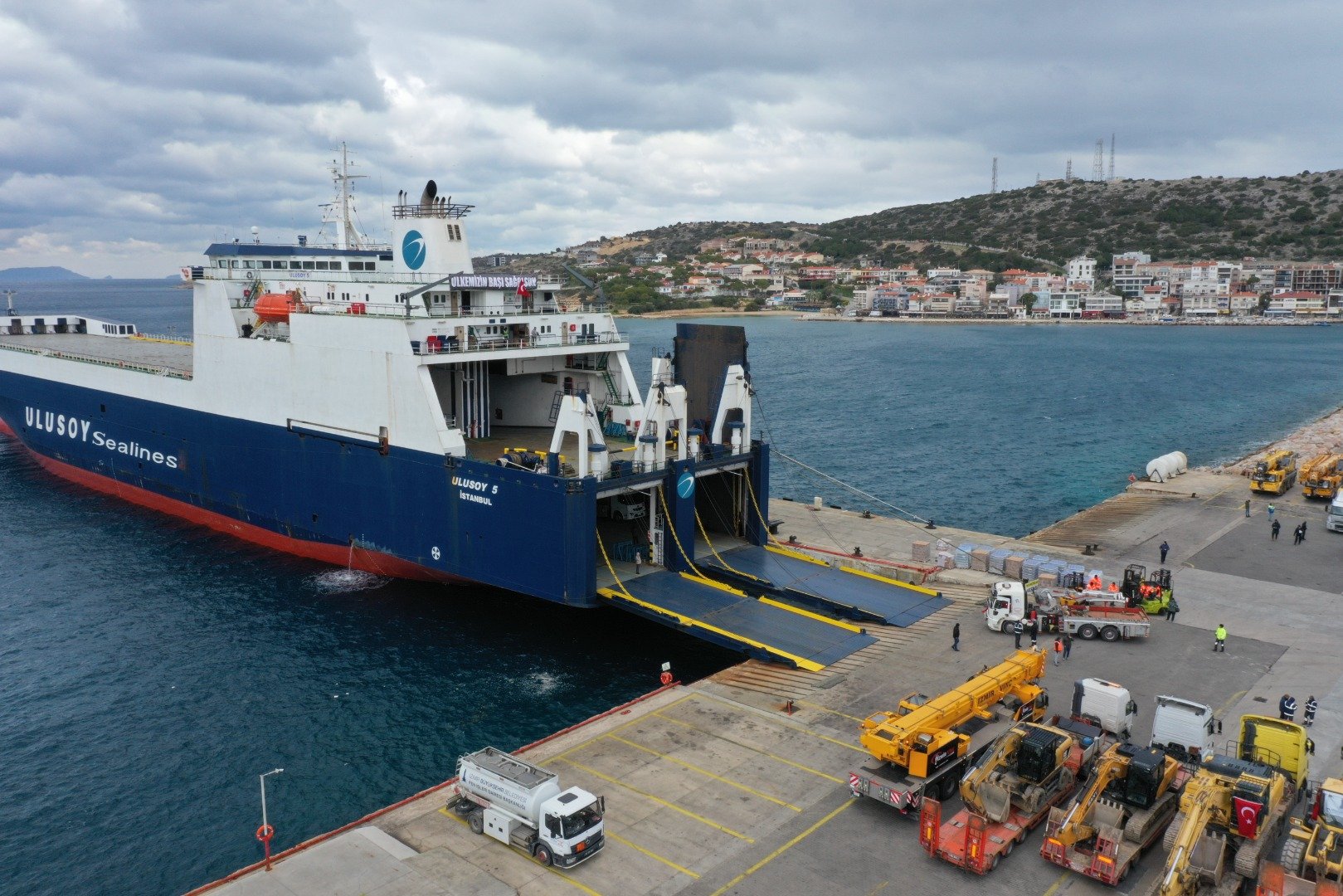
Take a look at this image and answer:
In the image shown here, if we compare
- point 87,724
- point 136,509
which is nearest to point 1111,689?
point 87,724

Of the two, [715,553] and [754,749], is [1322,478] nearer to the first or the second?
[715,553]

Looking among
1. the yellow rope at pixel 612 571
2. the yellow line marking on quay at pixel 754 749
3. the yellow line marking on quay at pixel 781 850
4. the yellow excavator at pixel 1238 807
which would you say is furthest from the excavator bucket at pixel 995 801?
the yellow rope at pixel 612 571

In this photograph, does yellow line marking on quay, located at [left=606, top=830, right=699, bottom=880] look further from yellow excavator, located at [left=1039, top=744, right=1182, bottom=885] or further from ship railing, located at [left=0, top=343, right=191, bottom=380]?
ship railing, located at [left=0, top=343, right=191, bottom=380]

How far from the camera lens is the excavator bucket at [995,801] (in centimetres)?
1562

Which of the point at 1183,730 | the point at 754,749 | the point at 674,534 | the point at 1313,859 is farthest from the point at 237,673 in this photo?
the point at 1313,859

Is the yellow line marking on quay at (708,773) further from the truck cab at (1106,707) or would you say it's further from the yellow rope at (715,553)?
the yellow rope at (715,553)

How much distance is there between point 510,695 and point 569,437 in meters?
9.78

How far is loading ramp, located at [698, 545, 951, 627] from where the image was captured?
82.5 ft

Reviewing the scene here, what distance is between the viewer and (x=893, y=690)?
68.9 ft

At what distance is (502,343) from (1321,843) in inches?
943

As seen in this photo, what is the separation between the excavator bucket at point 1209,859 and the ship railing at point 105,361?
117 ft

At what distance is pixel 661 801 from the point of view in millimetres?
16781

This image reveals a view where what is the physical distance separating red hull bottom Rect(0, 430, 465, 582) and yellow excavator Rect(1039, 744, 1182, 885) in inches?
737

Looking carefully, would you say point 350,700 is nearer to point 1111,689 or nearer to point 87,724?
point 87,724
